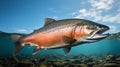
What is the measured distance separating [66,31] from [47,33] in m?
0.23

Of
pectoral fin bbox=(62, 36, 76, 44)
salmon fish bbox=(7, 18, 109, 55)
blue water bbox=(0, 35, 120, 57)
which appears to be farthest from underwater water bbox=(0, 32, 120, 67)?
pectoral fin bbox=(62, 36, 76, 44)

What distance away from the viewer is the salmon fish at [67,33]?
1737 mm

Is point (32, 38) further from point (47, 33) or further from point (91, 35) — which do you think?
point (91, 35)

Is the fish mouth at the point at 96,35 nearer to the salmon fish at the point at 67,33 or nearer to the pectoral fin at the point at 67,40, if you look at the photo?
the salmon fish at the point at 67,33

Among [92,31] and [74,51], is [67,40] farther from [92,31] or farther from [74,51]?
[74,51]

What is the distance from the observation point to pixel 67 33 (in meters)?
1.86

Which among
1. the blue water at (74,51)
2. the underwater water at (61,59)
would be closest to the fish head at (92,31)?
the underwater water at (61,59)

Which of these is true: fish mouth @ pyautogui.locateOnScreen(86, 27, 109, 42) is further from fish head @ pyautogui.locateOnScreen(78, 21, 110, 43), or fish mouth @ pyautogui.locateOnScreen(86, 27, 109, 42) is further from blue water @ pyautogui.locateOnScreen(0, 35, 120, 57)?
blue water @ pyautogui.locateOnScreen(0, 35, 120, 57)

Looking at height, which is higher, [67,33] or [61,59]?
[67,33]

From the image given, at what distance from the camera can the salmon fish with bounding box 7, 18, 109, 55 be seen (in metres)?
1.74

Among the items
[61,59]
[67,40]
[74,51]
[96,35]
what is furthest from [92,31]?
[74,51]

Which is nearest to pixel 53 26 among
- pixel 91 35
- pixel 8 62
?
pixel 91 35

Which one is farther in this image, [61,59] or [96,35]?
[61,59]

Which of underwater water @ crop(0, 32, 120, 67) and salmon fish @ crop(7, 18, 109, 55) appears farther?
underwater water @ crop(0, 32, 120, 67)
